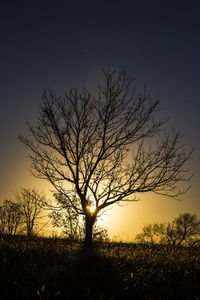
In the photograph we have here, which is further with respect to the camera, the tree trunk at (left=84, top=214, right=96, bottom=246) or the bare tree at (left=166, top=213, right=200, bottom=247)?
the bare tree at (left=166, top=213, right=200, bottom=247)

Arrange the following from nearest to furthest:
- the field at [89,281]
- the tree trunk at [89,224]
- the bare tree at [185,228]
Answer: the field at [89,281] < the tree trunk at [89,224] < the bare tree at [185,228]

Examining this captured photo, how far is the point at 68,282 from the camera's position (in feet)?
15.3

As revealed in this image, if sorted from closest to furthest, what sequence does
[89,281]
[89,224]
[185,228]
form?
[89,281] → [89,224] → [185,228]

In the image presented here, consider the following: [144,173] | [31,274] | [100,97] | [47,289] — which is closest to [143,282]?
[47,289]

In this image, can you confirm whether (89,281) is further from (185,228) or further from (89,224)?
(185,228)


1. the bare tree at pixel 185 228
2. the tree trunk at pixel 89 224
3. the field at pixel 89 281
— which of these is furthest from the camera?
the bare tree at pixel 185 228

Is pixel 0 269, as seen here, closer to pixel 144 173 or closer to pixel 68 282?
pixel 68 282

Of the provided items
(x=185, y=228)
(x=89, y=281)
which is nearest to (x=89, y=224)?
(x=89, y=281)

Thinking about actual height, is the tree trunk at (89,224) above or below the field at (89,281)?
above

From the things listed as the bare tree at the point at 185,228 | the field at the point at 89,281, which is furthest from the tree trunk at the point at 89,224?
the bare tree at the point at 185,228

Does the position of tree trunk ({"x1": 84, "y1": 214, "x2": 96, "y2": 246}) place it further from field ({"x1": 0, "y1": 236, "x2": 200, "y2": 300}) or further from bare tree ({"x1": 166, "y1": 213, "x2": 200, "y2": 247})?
bare tree ({"x1": 166, "y1": 213, "x2": 200, "y2": 247})

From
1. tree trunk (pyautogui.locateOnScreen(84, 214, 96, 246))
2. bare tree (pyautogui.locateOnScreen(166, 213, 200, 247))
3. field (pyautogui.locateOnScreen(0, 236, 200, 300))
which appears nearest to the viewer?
field (pyautogui.locateOnScreen(0, 236, 200, 300))

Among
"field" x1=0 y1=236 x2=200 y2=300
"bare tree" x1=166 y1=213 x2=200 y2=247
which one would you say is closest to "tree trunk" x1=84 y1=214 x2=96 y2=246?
"field" x1=0 y1=236 x2=200 y2=300

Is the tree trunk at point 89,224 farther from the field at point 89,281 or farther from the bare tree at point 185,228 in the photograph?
the bare tree at point 185,228
